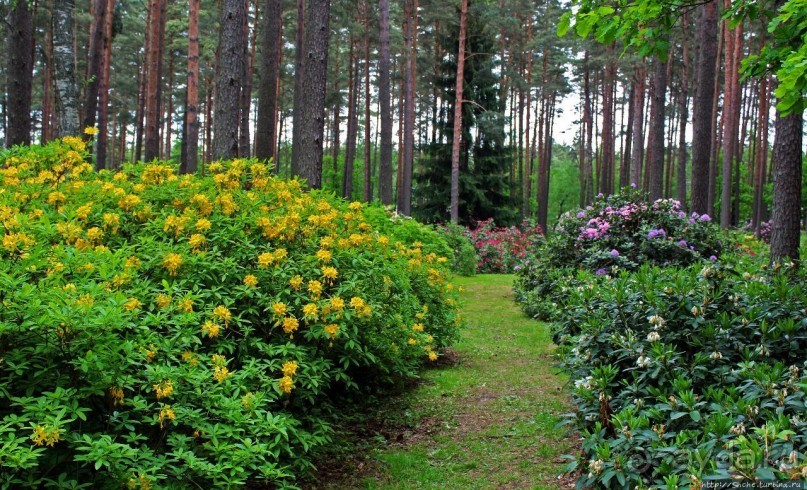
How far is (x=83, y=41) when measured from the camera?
1073 inches

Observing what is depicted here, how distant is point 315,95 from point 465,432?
5603 mm

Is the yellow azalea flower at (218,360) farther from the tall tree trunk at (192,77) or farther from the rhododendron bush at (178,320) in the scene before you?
the tall tree trunk at (192,77)

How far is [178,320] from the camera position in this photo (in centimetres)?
307

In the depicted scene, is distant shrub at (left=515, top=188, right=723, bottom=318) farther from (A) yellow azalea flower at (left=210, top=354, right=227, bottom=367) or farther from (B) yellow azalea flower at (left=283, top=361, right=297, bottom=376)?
(A) yellow azalea flower at (left=210, top=354, right=227, bottom=367)

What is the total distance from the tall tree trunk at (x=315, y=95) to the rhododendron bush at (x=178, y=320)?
3506 millimetres

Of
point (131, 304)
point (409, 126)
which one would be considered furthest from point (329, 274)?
point (409, 126)

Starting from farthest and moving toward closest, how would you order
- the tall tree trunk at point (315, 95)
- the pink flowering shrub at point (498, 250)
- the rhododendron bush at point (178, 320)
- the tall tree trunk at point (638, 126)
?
1. the tall tree trunk at point (638, 126)
2. the pink flowering shrub at point (498, 250)
3. the tall tree trunk at point (315, 95)
4. the rhododendron bush at point (178, 320)

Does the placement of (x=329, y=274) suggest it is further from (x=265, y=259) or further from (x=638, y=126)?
(x=638, y=126)

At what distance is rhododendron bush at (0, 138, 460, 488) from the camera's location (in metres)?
2.48

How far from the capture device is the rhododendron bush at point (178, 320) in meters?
2.48

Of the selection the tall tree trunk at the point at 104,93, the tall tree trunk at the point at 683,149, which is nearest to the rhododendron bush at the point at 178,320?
the tall tree trunk at the point at 104,93

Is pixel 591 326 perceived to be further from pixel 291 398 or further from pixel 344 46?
pixel 344 46

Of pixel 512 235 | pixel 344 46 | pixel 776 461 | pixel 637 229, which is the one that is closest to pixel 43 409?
pixel 776 461

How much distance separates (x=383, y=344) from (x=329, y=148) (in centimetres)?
4293
